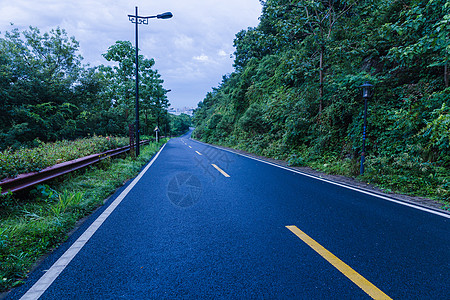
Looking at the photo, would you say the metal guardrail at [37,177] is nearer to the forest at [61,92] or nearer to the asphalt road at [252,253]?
the asphalt road at [252,253]

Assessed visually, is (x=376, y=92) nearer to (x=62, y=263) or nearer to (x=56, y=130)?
(x=62, y=263)

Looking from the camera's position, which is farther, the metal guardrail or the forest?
the forest

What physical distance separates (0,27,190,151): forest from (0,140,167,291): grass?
46.2ft

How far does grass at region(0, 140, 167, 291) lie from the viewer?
7.80ft

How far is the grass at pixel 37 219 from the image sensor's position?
238 cm

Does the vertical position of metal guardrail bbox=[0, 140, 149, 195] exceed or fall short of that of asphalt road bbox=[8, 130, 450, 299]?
it exceeds it

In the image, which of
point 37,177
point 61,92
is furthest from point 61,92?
point 37,177

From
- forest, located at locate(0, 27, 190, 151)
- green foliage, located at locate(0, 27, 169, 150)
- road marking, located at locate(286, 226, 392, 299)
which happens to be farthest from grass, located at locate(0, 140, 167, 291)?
green foliage, located at locate(0, 27, 169, 150)

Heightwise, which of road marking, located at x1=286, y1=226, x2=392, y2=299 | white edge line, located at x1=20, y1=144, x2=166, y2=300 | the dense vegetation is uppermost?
the dense vegetation

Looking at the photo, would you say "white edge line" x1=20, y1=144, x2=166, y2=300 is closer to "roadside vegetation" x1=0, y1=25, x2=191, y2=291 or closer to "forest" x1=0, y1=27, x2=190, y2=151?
"roadside vegetation" x1=0, y1=25, x2=191, y2=291

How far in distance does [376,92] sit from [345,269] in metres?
9.44

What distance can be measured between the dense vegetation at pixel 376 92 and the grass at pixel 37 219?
24.2 feet

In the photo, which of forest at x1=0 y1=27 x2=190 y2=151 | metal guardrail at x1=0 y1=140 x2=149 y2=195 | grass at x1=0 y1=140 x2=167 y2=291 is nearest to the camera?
grass at x1=0 y1=140 x2=167 y2=291

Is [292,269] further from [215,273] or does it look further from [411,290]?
[411,290]
